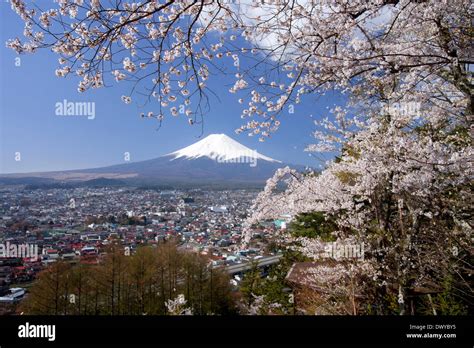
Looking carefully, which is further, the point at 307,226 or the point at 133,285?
the point at 307,226

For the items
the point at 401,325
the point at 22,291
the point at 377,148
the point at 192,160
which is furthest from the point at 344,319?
the point at 192,160

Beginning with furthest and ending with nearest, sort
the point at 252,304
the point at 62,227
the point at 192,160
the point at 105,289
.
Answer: the point at 192,160, the point at 252,304, the point at 62,227, the point at 105,289

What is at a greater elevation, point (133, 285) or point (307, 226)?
point (307, 226)

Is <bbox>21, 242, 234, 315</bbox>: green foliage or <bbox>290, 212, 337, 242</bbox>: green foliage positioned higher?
<bbox>290, 212, 337, 242</bbox>: green foliage

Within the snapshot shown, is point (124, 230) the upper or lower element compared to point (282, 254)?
upper

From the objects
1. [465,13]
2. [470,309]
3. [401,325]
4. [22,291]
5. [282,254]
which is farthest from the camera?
[282,254]

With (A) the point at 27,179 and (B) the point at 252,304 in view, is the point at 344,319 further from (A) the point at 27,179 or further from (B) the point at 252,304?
(A) the point at 27,179

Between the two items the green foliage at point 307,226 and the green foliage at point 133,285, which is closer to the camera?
the green foliage at point 133,285

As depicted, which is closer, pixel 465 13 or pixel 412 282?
pixel 465 13

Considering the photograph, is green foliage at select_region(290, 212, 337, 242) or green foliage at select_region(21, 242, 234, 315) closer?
green foliage at select_region(21, 242, 234, 315)

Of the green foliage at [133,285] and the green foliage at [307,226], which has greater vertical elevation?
the green foliage at [307,226]

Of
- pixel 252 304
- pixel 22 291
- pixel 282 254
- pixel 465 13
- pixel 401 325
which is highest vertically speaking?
pixel 465 13
